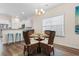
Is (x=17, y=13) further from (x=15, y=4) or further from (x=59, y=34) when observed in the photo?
(x=59, y=34)

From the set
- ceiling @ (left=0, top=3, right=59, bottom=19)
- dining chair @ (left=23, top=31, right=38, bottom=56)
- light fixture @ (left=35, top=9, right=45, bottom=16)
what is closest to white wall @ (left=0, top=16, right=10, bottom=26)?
ceiling @ (left=0, top=3, right=59, bottom=19)

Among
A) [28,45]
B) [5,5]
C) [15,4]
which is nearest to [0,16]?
[5,5]

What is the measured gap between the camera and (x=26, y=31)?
2.46 m

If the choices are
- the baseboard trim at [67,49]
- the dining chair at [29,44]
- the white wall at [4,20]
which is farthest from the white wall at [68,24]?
the white wall at [4,20]

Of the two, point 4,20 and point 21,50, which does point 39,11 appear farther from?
point 21,50

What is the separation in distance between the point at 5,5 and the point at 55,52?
5.74 feet

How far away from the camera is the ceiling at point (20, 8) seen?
2309mm

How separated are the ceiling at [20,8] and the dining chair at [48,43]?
0.66 meters

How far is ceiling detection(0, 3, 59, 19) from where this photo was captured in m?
2.31

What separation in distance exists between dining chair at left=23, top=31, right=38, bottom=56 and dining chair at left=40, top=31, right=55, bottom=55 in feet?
0.64

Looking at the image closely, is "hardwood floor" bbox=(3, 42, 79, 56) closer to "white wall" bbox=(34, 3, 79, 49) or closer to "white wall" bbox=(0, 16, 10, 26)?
"white wall" bbox=(34, 3, 79, 49)

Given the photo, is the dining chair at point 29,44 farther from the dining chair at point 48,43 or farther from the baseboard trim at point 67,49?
the baseboard trim at point 67,49

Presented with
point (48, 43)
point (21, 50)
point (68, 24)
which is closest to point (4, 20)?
point (21, 50)

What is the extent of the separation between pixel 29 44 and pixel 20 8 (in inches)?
38.5
